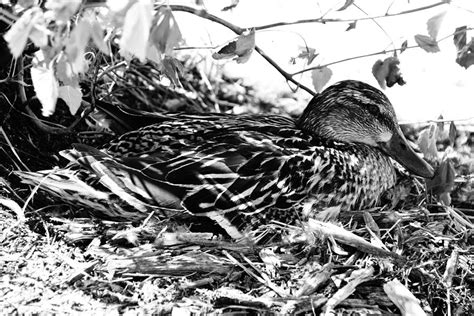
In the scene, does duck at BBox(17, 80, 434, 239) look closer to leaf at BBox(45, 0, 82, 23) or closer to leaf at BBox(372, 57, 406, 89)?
leaf at BBox(372, 57, 406, 89)

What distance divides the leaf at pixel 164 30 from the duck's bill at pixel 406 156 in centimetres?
242

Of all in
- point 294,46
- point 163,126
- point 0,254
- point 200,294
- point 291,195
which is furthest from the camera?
point 294,46

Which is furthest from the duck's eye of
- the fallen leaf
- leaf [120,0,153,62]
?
leaf [120,0,153,62]

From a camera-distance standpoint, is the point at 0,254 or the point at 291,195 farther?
the point at 291,195

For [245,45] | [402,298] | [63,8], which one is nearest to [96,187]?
[245,45]

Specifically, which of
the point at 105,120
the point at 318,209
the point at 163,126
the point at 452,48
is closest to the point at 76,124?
the point at 105,120

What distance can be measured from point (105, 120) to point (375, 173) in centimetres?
165

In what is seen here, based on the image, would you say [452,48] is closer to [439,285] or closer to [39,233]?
[439,285]

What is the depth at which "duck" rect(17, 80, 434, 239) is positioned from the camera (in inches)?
175

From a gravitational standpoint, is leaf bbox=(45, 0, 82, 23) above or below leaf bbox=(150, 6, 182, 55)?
above

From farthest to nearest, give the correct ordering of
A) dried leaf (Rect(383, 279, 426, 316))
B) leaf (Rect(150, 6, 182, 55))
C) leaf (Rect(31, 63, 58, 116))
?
dried leaf (Rect(383, 279, 426, 316))
leaf (Rect(31, 63, 58, 116))
leaf (Rect(150, 6, 182, 55))

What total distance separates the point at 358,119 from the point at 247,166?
97cm

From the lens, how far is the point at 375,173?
501cm

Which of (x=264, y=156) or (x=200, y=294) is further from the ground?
(x=264, y=156)
